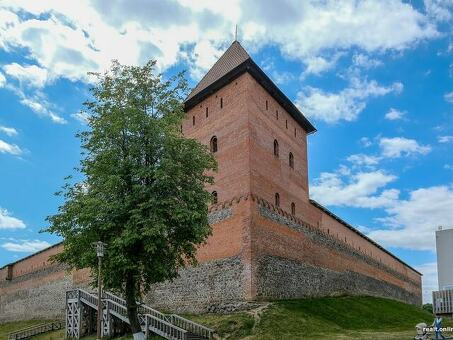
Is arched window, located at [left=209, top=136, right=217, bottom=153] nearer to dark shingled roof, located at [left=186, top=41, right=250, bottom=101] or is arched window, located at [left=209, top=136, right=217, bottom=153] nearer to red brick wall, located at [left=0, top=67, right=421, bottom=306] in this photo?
red brick wall, located at [left=0, top=67, right=421, bottom=306]

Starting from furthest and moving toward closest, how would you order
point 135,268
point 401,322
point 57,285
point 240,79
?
point 57,285
point 401,322
point 240,79
point 135,268

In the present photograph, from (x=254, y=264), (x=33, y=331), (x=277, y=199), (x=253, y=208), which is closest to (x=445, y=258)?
(x=254, y=264)

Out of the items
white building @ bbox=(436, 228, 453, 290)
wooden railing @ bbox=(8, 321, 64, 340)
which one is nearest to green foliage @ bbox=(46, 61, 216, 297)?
white building @ bbox=(436, 228, 453, 290)

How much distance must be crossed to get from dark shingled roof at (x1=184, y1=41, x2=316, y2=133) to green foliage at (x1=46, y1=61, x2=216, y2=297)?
25.6 ft

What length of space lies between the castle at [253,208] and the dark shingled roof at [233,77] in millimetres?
56

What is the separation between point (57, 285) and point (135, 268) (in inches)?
1114

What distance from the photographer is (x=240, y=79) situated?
85.5 feet

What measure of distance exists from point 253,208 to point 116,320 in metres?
8.06

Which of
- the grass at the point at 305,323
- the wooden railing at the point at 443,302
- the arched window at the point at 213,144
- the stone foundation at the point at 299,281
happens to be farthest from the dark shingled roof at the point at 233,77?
the wooden railing at the point at 443,302

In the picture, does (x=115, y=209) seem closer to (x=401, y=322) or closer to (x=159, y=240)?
(x=159, y=240)

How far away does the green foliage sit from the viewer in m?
16.9

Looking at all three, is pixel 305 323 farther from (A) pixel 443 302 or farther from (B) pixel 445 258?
(A) pixel 443 302

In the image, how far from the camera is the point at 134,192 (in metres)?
17.5

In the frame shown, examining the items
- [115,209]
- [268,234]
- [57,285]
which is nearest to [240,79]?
[268,234]
